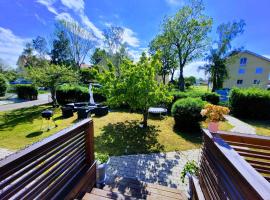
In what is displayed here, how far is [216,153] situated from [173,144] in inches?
163

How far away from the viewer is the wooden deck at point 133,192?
286 centimetres

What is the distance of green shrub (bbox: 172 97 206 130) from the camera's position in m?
6.98

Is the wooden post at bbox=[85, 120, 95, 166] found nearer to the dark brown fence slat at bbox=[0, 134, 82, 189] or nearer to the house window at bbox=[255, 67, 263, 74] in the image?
the dark brown fence slat at bbox=[0, 134, 82, 189]

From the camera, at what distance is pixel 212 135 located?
223 cm

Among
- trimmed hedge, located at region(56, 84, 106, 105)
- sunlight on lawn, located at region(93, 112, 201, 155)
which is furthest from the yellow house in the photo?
sunlight on lawn, located at region(93, 112, 201, 155)

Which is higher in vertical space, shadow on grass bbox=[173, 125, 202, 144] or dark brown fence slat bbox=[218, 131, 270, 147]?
dark brown fence slat bbox=[218, 131, 270, 147]

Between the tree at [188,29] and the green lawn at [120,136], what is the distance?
45.6 ft

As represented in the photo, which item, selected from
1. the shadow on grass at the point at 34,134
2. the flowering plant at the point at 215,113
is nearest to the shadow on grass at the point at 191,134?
the flowering plant at the point at 215,113

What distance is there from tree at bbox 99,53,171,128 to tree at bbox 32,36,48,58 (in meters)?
35.5

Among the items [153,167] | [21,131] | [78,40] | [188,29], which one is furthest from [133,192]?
[78,40]

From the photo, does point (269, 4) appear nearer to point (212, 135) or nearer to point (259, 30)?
point (259, 30)

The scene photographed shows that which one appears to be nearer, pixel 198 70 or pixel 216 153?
pixel 216 153

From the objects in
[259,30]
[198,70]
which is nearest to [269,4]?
[259,30]

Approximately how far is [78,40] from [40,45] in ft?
46.7
